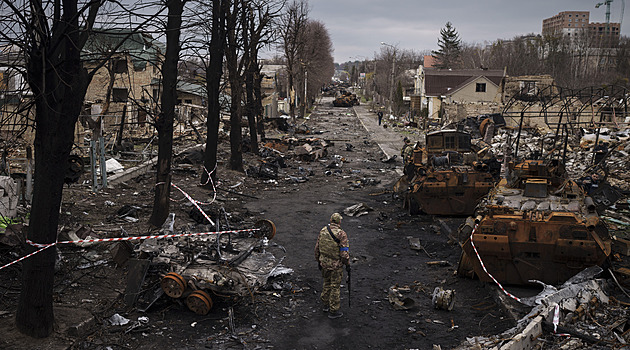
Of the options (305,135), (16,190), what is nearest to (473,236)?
(16,190)

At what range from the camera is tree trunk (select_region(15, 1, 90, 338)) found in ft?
20.3

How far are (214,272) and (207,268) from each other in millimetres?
155

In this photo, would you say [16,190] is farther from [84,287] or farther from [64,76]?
[64,76]

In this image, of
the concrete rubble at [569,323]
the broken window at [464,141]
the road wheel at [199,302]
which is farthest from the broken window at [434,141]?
the road wheel at [199,302]

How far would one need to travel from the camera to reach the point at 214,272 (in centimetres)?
819

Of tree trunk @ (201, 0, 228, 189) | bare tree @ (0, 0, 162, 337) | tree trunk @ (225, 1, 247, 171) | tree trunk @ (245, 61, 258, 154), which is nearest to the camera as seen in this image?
bare tree @ (0, 0, 162, 337)

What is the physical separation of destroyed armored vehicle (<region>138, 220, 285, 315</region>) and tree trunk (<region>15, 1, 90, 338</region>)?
1772 millimetres

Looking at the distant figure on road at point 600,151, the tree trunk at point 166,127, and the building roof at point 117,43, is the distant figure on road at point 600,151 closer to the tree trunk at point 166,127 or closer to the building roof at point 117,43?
the tree trunk at point 166,127

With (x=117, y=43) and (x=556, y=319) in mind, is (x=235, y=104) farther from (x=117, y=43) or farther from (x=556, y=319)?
(x=556, y=319)

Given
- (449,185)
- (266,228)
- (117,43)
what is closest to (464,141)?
(449,185)

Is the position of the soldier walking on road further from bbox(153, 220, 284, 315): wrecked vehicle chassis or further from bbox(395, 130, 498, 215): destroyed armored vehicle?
bbox(395, 130, 498, 215): destroyed armored vehicle

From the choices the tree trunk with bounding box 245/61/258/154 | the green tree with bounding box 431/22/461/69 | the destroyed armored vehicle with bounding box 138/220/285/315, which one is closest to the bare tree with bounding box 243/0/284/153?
the tree trunk with bounding box 245/61/258/154

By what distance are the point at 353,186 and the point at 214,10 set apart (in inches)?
335

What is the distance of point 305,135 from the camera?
41969mm
